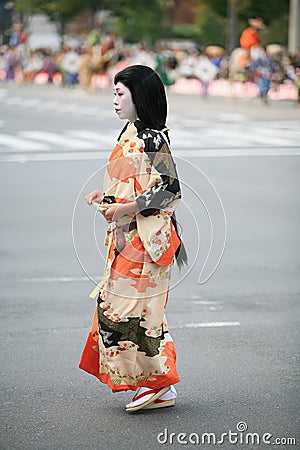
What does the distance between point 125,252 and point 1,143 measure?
52.0 ft

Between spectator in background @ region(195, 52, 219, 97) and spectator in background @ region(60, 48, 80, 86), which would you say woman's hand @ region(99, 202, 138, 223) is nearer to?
spectator in background @ region(195, 52, 219, 97)

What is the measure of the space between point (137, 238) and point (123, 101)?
24.7 inches

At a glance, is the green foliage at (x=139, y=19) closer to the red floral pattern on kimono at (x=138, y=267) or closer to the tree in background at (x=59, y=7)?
the tree in background at (x=59, y=7)

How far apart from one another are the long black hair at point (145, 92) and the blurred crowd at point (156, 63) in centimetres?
2326

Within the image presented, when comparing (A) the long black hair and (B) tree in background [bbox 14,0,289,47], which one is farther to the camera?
(B) tree in background [bbox 14,0,289,47]

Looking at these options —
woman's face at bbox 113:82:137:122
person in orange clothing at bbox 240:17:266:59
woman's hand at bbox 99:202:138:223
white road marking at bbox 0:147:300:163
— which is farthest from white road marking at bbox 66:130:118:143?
woman's hand at bbox 99:202:138:223

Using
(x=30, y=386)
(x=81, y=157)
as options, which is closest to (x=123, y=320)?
(x=30, y=386)

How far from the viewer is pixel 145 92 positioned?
202 inches

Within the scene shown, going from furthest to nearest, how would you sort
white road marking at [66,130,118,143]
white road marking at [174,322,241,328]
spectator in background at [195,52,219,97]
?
spectator in background at [195,52,219,97], white road marking at [66,130,118,143], white road marking at [174,322,241,328]

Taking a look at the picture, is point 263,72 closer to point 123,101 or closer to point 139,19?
point 123,101

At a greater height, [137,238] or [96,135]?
[137,238]

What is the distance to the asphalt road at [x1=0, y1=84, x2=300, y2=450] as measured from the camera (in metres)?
5.13

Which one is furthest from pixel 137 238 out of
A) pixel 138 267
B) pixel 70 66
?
pixel 70 66

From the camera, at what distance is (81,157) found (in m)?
18.2
